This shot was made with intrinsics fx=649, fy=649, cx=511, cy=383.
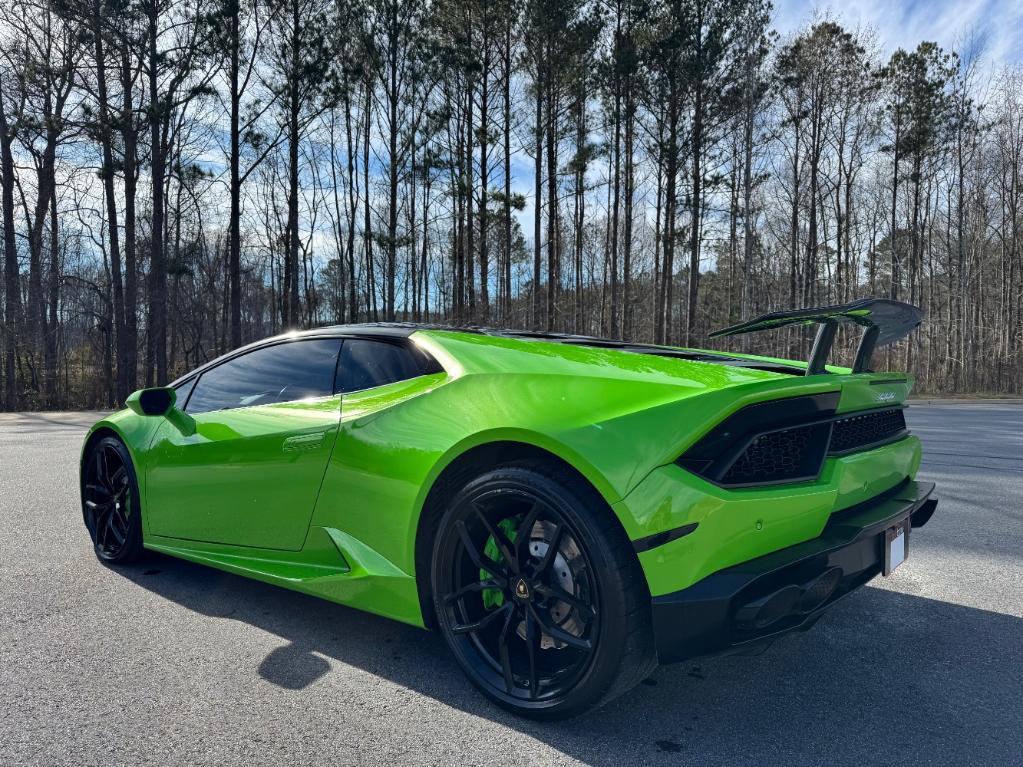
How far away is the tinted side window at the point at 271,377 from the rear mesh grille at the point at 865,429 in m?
1.95

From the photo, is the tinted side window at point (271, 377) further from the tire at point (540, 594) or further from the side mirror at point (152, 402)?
the tire at point (540, 594)

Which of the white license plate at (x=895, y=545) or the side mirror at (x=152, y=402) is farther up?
the side mirror at (x=152, y=402)

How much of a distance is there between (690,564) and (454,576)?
0.85 m

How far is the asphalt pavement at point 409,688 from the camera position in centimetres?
187

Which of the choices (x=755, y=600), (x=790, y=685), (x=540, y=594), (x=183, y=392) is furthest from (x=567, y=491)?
(x=183, y=392)

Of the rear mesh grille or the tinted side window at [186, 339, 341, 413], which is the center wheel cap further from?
the tinted side window at [186, 339, 341, 413]

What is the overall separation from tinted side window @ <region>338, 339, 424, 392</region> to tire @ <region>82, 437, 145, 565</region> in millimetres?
1635

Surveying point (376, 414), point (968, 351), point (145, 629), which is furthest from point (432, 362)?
point (968, 351)

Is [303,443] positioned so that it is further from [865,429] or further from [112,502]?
[865,429]

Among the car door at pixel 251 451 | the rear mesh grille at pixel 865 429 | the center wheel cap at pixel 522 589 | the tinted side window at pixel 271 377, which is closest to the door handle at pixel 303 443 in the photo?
the car door at pixel 251 451

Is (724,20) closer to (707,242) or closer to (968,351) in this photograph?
(707,242)

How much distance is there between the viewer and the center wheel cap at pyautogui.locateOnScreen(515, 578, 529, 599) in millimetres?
2062

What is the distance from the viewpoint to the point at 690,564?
5.74 ft

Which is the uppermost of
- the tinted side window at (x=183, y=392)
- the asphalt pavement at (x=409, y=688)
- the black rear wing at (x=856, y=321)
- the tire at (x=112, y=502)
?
the black rear wing at (x=856, y=321)
